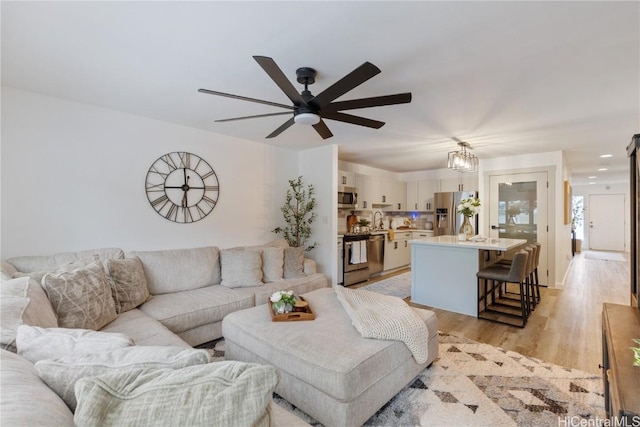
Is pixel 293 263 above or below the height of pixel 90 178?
below

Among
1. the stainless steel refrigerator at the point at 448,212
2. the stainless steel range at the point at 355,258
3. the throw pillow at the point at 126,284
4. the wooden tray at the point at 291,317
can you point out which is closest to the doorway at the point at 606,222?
the stainless steel refrigerator at the point at 448,212

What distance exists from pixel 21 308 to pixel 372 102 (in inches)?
87.4

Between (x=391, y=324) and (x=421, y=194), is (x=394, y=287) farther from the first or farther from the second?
(x=391, y=324)

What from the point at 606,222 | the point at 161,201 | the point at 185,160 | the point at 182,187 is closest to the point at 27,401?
the point at 161,201

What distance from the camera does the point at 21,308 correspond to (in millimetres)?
1347

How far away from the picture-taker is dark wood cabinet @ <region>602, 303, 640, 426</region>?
32.5 inches

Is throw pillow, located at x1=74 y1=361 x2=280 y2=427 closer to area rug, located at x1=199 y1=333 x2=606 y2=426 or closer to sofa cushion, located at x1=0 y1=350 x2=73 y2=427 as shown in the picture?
sofa cushion, located at x1=0 y1=350 x2=73 y2=427

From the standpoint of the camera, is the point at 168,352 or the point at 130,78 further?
the point at 130,78

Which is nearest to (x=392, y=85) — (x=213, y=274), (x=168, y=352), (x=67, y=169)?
(x=168, y=352)

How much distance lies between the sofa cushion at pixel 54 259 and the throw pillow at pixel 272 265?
1.52 meters

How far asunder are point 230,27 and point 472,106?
240cm

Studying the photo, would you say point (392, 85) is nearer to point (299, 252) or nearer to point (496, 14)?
point (496, 14)

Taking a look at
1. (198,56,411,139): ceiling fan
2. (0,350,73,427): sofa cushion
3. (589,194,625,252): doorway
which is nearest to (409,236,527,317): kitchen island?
(198,56,411,139): ceiling fan

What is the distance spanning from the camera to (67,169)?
2.92 meters
